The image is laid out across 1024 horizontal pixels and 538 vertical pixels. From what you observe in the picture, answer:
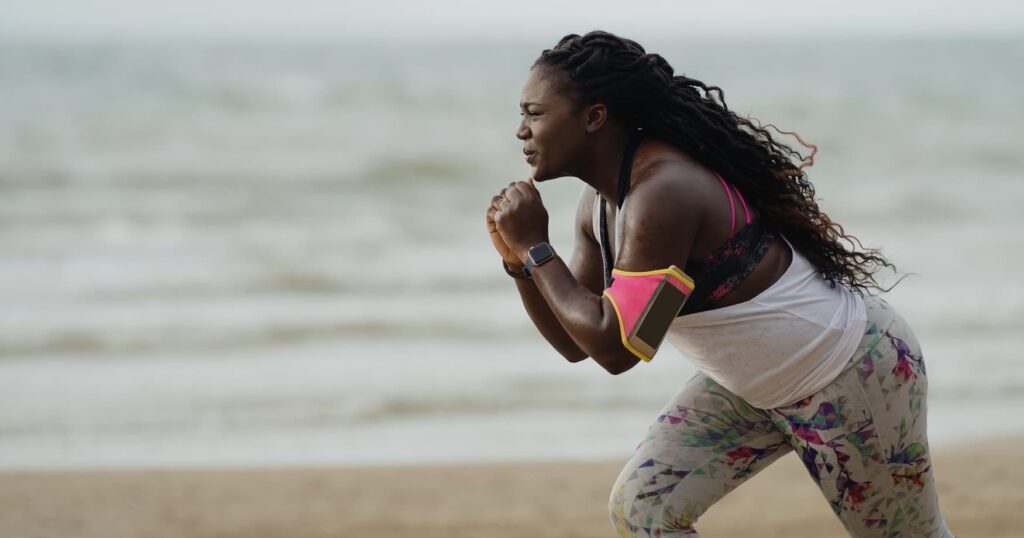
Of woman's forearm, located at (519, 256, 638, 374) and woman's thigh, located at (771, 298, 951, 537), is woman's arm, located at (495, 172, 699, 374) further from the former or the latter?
woman's thigh, located at (771, 298, 951, 537)

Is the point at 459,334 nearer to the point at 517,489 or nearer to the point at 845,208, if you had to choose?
the point at 517,489

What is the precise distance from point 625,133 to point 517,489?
2542mm

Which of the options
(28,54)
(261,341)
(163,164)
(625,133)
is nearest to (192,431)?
(261,341)

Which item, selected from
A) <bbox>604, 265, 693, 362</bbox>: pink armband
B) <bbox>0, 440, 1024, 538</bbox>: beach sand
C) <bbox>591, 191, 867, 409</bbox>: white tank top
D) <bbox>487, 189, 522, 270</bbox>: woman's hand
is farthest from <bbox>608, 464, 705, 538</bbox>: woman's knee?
<bbox>0, 440, 1024, 538</bbox>: beach sand

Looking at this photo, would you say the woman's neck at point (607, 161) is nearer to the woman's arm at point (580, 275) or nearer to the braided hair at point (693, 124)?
the braided hair at point (693, 124)


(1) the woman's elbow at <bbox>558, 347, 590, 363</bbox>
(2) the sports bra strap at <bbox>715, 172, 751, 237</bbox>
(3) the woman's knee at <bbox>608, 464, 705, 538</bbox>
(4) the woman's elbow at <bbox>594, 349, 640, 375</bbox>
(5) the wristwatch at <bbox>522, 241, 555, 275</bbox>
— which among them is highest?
(2) the sports bra strap at <bbox>715, 172, 751, 237</bbox>

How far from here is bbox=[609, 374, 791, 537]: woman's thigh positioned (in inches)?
101

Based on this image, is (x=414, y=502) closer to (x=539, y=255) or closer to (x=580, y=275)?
(x=580, y=275)

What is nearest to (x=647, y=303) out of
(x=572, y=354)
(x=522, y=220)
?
(x=522, y=220)

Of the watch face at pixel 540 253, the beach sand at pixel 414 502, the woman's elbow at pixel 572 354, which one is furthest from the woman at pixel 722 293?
the beach sand at pixel 414 502

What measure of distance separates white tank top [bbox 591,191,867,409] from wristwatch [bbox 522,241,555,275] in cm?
14

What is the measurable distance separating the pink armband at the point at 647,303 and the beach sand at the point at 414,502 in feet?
7.09

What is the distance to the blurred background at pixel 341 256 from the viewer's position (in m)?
5.81

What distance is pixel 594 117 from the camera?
2.45 meters
